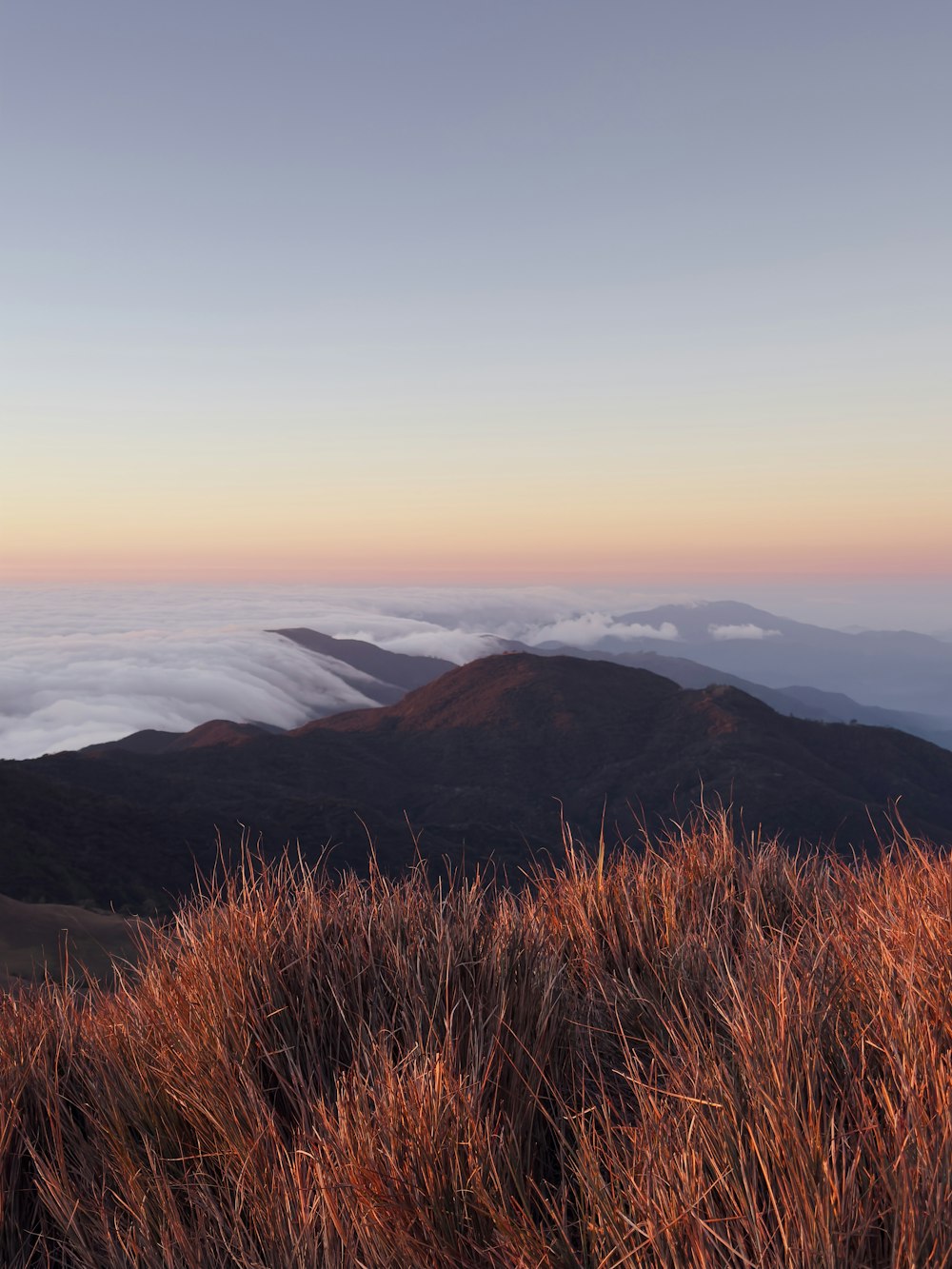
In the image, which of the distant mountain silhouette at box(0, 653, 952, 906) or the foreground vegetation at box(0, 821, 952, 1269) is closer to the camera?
the foreground vegetation at box(0, 821, 952, 1269)

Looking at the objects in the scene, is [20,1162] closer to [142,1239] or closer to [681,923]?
[142,1239]

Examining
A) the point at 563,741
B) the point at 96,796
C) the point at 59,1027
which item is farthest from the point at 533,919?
the point at 563,741

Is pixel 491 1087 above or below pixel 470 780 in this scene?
above

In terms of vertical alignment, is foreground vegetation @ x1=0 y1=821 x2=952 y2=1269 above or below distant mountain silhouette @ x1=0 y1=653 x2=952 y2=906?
above

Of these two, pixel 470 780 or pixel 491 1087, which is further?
pixel 470 780
